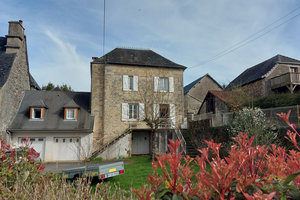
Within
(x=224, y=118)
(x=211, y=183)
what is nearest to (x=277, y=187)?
(x=211, y=183)

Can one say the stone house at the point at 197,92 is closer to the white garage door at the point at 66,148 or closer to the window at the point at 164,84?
the window at the point at 164,84

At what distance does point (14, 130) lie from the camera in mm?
15773

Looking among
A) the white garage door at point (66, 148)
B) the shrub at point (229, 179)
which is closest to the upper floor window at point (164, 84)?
the white garage door at point (66, 148)

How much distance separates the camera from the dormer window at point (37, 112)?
17.0 meters

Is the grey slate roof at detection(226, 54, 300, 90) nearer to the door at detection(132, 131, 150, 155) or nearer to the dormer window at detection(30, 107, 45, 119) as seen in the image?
the door at detection(132, 131, 150, 155)

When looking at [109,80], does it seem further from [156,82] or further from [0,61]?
[0,61]

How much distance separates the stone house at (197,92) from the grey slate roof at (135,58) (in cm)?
980

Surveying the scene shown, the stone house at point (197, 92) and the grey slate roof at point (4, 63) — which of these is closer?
the grey slate roof at point (4, 63)

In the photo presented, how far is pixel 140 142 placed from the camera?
1931 cm

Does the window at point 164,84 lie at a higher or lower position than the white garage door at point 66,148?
higher

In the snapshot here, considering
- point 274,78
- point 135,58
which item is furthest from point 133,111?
point 274,78

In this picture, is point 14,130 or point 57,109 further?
point 57,109

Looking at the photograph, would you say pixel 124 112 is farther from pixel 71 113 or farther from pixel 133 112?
pixel 71 113

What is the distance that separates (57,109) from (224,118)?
43.5 ft
